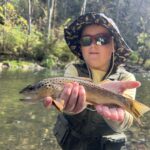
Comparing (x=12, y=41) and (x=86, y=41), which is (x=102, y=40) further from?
(x=12, y=41)

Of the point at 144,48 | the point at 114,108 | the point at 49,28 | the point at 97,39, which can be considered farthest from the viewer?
the point at 144,48

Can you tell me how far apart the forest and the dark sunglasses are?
1262 inches

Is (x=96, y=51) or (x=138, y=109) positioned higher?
(x=96, y=51)

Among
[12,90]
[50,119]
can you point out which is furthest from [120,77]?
[12,90]

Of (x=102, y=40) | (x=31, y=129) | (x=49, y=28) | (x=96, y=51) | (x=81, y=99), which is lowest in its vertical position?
(x=31, y=129)

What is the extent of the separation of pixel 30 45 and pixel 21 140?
30.5m

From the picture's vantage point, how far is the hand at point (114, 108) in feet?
12.3

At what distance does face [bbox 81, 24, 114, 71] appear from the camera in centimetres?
466

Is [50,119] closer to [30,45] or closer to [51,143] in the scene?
[51,143]

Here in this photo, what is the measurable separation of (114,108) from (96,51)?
40.4 inches

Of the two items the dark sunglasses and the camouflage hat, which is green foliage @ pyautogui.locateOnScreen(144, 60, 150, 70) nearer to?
the camouflage hat

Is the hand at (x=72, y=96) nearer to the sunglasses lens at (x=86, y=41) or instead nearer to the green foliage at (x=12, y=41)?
the sunglasses lens at (x=86, y=41)

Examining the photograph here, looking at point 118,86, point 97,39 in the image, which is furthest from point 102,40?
point 118,86

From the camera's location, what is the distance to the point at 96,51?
4668 mm
